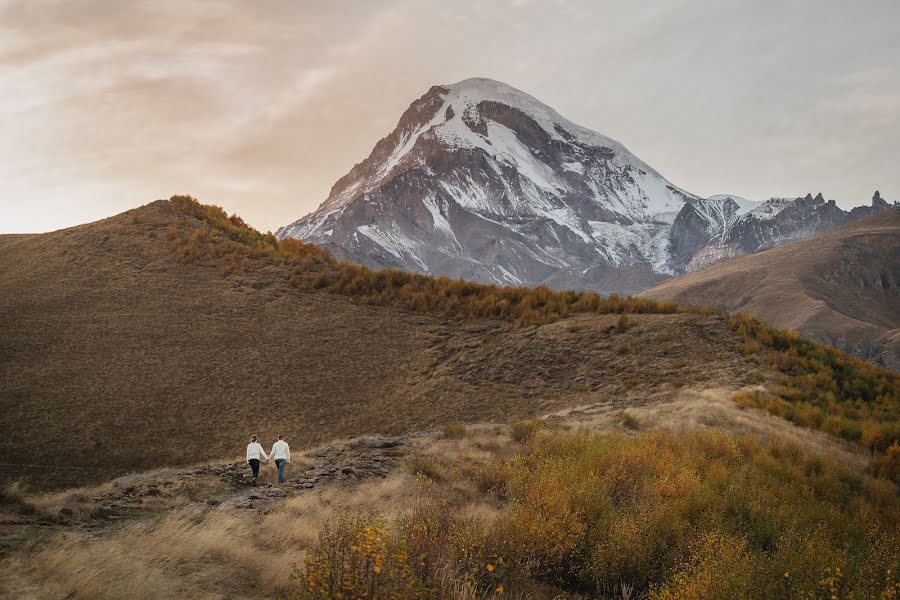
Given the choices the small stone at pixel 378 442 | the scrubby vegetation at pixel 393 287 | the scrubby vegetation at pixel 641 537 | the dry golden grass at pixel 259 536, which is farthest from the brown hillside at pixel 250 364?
the scrubby vegetation at pixel 641 537

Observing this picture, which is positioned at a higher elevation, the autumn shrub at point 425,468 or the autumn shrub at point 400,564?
the autumn shrub at point 400,564

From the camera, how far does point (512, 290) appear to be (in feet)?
89.8

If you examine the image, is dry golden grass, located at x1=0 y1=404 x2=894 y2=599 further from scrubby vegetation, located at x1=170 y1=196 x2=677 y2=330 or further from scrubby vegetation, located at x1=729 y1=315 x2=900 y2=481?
scrubby vegetation, located at x1=170 y1=196 x2=677 y2=330

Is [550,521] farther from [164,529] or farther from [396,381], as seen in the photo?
[396,381]

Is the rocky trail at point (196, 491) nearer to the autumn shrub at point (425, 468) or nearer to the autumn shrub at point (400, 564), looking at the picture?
the autumn shrub at point (425, 468)

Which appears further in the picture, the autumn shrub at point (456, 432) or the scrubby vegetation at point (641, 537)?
the autumn shrub at point (456, 432)

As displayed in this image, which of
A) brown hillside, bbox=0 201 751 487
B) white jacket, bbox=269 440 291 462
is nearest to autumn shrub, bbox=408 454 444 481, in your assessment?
white jacket, bbox=269 440 291 462

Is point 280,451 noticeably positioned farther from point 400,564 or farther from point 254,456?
point 400,564

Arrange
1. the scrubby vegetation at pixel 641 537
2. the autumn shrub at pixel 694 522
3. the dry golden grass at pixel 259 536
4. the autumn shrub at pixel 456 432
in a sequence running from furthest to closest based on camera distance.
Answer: the autumn shrub at pixel 456 432 < the autumn shrub at pixel 694 522 < the dry golden grass at pixel 259 536 < the scrubby vegetation at pixel 641 537

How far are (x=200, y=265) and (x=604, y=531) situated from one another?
87.6 feet

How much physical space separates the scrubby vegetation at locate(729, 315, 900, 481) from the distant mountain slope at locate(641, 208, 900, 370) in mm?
121039

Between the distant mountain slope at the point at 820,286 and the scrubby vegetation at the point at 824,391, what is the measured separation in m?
121

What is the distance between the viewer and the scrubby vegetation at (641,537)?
4461 millimetres

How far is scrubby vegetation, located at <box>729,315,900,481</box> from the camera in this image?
508 inches
